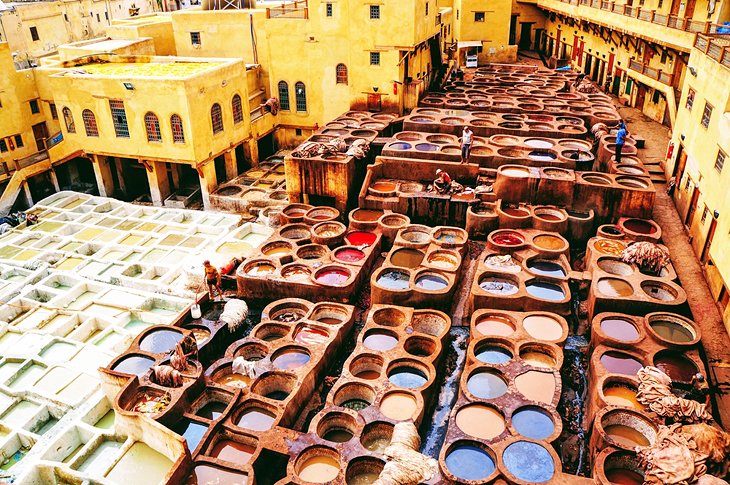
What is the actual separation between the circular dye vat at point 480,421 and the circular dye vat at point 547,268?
5.92 meters

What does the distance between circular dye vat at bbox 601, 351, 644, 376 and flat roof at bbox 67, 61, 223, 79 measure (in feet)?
64.7

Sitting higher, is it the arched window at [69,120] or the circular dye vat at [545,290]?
the arched window at [69,120]

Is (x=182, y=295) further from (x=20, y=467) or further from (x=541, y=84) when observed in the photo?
(x=541, y=84)

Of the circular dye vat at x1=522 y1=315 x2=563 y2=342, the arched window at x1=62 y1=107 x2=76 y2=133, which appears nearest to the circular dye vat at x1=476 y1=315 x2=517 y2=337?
the circular dye vat at x1=522 y1=315 x2=563 y2=342

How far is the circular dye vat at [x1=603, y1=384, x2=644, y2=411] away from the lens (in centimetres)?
1211

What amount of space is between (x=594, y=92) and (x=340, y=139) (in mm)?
17207

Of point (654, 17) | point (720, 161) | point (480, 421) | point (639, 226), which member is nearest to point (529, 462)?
point (480, 421)

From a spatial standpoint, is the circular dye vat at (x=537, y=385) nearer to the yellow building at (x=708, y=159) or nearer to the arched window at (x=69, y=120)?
the yellow building at (x=708, y=159)

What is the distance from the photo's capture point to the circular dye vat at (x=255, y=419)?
Result: 12.5 metres

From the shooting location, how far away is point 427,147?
23.5 m

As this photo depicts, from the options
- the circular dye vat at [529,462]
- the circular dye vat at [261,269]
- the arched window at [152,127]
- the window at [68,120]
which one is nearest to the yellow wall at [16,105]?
the window at [68,120]

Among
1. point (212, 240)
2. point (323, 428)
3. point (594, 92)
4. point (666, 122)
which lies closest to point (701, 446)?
point (323, 428)

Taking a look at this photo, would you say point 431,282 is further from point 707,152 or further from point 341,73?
point 341,73

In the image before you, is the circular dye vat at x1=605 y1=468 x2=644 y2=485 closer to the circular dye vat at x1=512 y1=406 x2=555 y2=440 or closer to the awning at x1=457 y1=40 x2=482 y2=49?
the circular dye vat at x1=512 y1=406 x2=555 y2=440
